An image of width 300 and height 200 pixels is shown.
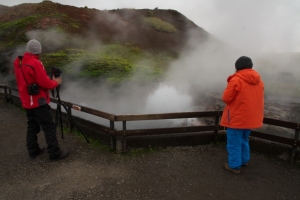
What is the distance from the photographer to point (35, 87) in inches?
147

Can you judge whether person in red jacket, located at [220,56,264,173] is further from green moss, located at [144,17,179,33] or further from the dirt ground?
green moss, located at [144,17,179,33]

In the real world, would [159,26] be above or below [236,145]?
above

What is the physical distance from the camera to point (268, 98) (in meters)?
8.87

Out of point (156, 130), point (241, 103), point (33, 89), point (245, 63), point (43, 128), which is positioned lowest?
point (156, 130)

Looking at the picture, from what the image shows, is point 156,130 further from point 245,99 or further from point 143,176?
point 245,99

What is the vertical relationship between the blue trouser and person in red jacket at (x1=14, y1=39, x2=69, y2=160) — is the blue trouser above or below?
below

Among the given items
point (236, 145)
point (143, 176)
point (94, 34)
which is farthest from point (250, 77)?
point (94, 34)

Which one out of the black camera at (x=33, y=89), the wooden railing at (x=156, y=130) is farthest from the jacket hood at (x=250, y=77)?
the black camera at (x=33, y=89)

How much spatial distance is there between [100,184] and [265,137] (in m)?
3.36

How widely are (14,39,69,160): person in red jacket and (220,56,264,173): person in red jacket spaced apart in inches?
122

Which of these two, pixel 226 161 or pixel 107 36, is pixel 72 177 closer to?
pixel 226 161

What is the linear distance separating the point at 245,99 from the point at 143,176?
2.14 metres

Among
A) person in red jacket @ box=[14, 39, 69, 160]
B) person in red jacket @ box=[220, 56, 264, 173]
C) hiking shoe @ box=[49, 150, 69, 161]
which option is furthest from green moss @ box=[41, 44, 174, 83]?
person in red jacket @ box=[220, 56, 264, 173]

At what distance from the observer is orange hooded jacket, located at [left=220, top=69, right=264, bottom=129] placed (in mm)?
3488
